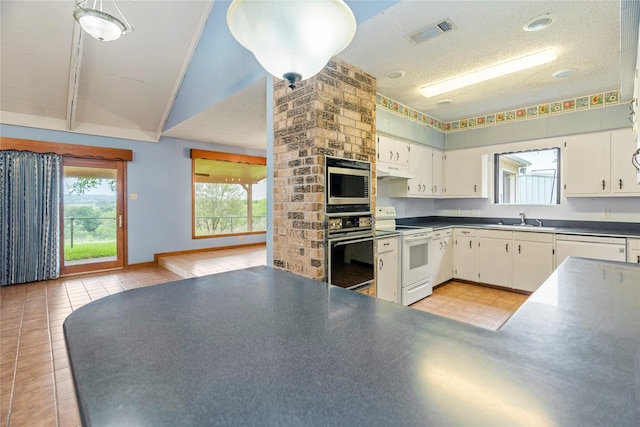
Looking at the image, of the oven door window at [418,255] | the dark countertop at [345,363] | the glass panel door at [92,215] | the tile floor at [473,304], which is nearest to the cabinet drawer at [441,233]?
the oven door window at [418,255]

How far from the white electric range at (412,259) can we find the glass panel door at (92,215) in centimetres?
450

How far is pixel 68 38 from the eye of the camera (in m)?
3.61

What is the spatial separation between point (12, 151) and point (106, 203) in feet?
4.38

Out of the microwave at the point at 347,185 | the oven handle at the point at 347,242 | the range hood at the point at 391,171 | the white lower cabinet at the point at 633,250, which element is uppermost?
the range hood at the point at 391,171

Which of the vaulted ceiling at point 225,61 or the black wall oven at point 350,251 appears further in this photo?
the black wall oven at point 350,251

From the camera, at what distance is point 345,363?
0.66 metres

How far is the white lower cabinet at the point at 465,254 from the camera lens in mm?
4410

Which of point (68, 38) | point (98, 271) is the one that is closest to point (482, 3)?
point (68, 38)

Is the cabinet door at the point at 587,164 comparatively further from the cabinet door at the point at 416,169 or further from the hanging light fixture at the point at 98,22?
the hanging light fixture at the point at 98,22

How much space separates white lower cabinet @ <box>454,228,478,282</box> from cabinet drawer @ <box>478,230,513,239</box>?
0.12 metres

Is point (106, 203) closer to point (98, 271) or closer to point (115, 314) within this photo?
point (98, 271)

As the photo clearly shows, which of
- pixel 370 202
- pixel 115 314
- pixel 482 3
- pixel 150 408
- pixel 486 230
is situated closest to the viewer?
pixel 150 408

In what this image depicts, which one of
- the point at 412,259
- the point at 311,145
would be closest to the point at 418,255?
the point at 412,259

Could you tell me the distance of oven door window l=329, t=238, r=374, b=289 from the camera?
2.70m
